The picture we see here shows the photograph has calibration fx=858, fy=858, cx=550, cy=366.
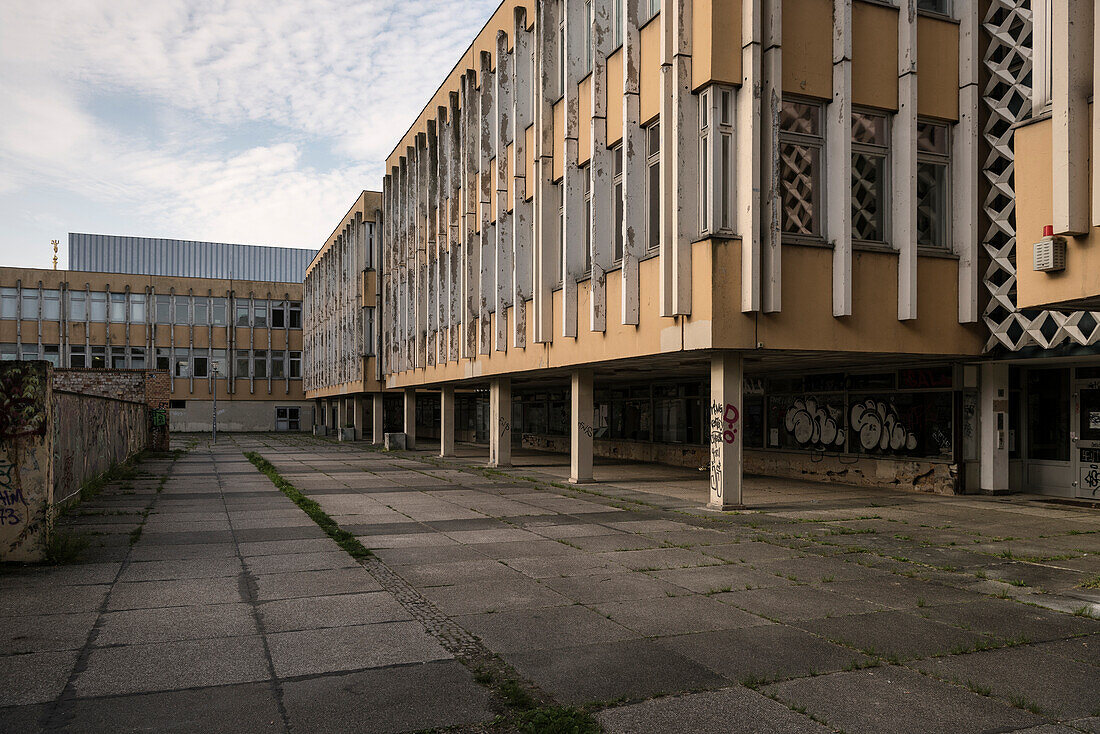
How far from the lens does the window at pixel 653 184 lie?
51.6 feet

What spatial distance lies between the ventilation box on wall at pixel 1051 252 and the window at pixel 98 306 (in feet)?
224

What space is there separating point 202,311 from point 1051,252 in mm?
68112

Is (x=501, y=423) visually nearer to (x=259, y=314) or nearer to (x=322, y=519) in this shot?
(x=322, y=519)

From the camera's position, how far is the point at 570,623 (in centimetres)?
705

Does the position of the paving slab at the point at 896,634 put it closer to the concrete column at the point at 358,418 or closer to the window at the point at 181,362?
the concrete column at the point at 358,418

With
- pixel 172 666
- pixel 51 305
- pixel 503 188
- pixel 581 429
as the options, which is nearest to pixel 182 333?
pixel 51 305

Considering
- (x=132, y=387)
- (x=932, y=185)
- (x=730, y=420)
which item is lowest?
(x=730, y=420)

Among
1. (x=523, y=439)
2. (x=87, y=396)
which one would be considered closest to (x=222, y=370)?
(x=523, y=439)

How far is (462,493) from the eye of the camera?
1786cm

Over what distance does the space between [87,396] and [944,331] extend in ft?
53.9

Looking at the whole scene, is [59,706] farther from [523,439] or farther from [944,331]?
[523,439]

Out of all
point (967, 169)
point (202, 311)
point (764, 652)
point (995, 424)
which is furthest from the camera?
point (202, 311)

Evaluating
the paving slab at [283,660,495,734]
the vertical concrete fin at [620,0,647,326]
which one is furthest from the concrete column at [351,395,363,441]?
the paving slab at [283,660,495,734]

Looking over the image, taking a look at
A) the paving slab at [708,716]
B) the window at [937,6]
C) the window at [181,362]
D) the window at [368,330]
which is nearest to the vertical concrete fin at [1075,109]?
the paving slab at [708,716]
